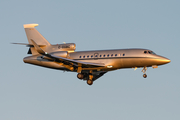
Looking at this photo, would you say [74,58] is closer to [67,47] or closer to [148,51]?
[67,47]

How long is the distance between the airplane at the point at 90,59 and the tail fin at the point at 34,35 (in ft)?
2.94

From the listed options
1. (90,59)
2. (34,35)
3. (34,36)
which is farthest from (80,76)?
(34,35)

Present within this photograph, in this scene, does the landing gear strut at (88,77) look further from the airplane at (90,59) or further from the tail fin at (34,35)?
the tail fin at (34,35)

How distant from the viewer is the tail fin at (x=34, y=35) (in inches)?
1745

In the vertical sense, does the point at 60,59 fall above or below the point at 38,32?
below

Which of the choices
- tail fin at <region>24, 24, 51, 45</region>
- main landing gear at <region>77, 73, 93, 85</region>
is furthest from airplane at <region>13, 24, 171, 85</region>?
tail fin at <region>24, 24, 51, 45</region>

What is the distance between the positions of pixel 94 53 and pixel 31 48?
28.5 feet

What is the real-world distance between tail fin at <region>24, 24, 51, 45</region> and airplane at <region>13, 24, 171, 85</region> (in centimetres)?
90

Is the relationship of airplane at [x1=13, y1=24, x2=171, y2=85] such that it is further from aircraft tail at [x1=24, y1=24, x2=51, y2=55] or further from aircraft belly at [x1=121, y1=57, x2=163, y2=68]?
aircraft tail at [x1=24, y1=24, x2=51, y2=55]

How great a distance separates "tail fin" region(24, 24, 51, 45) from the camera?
44312 millimetres

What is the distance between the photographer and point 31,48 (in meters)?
43.2

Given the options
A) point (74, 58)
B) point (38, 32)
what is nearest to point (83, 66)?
point (74, 58)

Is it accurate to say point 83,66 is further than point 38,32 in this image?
No

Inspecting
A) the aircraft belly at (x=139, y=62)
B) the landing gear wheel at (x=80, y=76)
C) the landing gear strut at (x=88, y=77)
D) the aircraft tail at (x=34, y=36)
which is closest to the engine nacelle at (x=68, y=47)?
the aircraft tail at (x=34, y=36)
